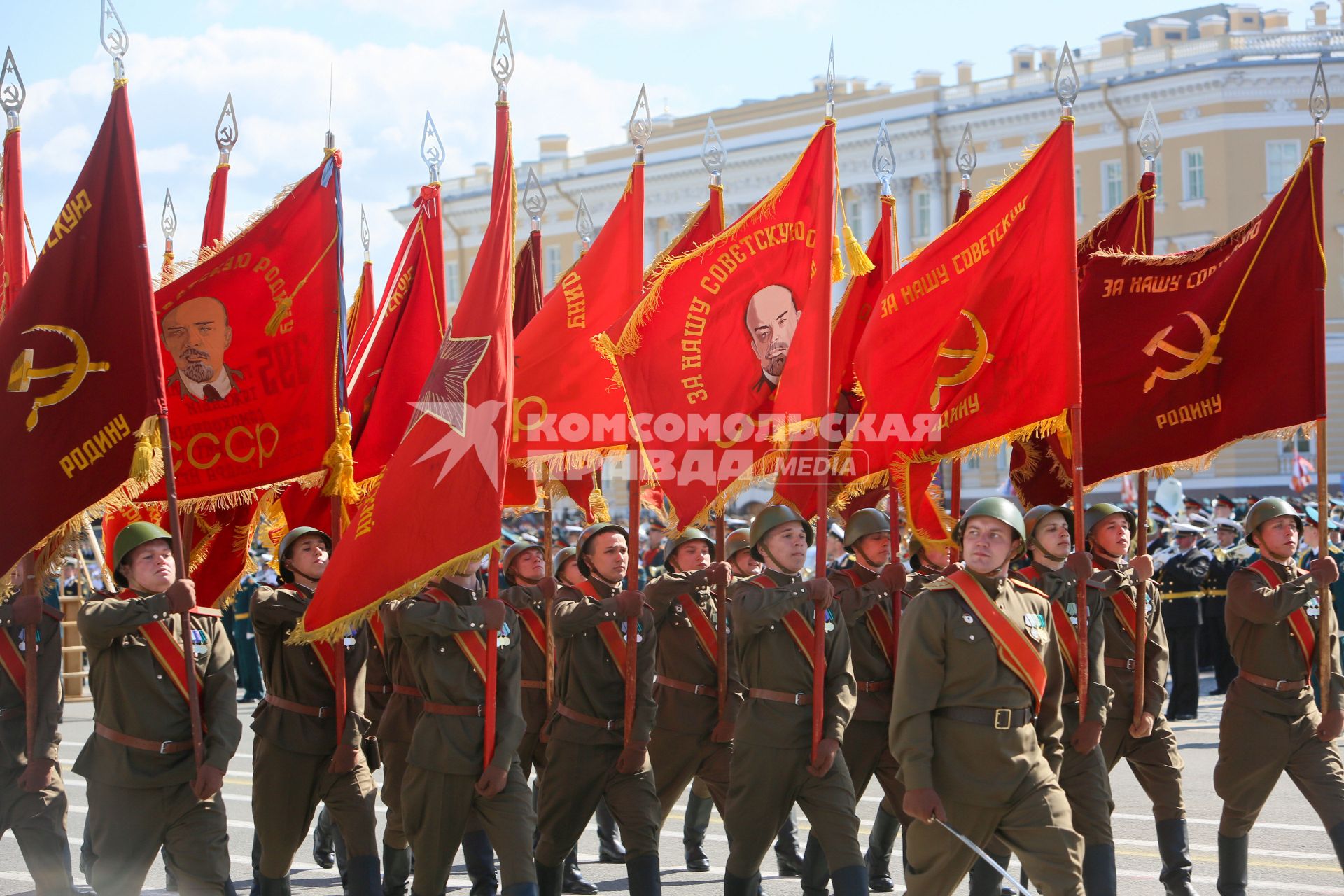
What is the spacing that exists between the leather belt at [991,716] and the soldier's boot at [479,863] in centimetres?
274

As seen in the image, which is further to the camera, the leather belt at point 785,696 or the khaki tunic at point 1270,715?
the khaki tunic at point 1270,715

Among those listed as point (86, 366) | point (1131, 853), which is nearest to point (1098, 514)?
point (1131, 853)

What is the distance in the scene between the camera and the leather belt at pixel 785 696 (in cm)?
776

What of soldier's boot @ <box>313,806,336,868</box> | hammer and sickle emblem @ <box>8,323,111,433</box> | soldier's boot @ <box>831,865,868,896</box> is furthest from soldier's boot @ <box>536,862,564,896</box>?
hammer and sickle emblem @ <box>8,323,111,433</box>

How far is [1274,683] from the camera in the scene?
827 centimetres

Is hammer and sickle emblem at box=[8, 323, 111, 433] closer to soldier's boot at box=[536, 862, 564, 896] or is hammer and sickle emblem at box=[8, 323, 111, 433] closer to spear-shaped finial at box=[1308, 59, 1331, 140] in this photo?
soldier's boot at box=[536, 862, 564, 896]

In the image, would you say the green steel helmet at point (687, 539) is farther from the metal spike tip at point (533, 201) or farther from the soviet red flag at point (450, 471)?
the metal spike tip at point (533, 201)

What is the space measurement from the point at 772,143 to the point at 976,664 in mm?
44782

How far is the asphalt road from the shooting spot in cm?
876

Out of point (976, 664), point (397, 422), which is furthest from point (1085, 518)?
point (397, 422)

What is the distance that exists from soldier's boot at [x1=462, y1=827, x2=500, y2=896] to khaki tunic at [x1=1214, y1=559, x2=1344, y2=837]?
3492 millimetres

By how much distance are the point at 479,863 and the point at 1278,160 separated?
38278 mm

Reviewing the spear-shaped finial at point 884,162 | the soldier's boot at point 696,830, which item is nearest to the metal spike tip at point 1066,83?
the spear-shaped finial at point 884,162

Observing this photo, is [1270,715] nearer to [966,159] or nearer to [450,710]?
[966,159]
